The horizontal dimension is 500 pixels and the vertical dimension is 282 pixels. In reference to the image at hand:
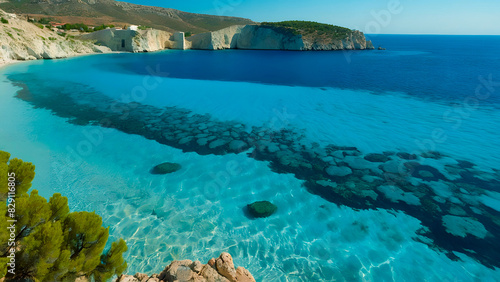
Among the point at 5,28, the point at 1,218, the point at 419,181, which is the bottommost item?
the point at 419,181

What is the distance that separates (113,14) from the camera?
11006 centimetres

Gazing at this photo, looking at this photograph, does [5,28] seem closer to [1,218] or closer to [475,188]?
[1,218]

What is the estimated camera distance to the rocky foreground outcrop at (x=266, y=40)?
84.0m

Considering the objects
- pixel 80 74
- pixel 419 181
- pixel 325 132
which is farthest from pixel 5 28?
pixel 419 181

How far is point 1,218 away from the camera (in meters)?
3.74

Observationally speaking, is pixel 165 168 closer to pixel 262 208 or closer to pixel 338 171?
pixel 262 208

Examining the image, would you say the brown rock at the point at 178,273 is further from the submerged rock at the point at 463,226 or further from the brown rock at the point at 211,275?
the submerged rock at the point at 463,226

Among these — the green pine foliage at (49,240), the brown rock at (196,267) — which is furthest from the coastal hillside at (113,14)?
the brown rock at (196,267)

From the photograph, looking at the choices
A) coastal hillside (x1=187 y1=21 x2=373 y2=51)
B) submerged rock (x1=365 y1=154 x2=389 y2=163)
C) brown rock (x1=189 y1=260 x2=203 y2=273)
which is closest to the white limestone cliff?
coastal hillside (x1=187 y1=21 x2=373 y2=51)

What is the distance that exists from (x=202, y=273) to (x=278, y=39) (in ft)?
297

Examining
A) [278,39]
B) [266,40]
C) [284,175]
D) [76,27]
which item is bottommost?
[284,175]

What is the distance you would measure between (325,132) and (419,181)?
630 centimetres

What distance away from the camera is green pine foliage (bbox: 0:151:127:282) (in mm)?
4012

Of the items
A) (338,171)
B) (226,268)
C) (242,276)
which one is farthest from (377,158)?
(226,268)
